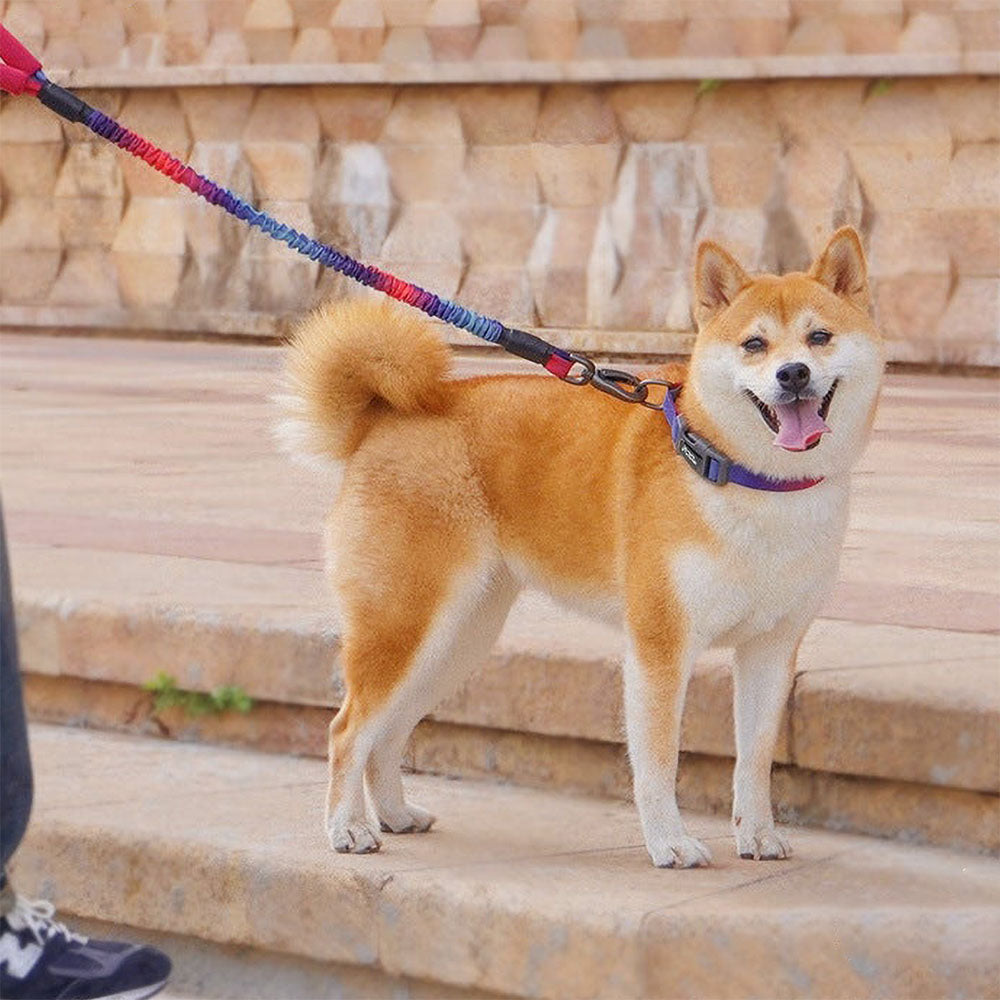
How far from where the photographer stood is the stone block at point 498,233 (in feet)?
40.9

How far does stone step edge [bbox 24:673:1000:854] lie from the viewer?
4414 mm

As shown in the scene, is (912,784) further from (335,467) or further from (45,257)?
(45,257)

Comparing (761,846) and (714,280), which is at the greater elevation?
(714,280)

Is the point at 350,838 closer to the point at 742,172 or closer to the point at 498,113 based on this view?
the point at 742,172

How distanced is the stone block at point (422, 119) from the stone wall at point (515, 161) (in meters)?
0.01

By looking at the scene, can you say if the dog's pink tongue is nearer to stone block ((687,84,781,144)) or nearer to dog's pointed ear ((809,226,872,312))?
dog's pointed ear ((809,226,872,312))

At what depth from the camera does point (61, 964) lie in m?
3.57

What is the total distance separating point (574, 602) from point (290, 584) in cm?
140

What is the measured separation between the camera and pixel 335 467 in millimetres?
4578

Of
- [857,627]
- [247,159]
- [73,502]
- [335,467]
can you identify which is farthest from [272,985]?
[247,159]

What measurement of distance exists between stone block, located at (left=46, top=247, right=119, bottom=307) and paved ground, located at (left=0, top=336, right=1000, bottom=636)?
2420 mm

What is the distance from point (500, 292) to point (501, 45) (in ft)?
4.03

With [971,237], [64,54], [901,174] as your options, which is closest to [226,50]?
[64,54]

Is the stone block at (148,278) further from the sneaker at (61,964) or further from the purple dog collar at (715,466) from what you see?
the sneaker at (61,964)
